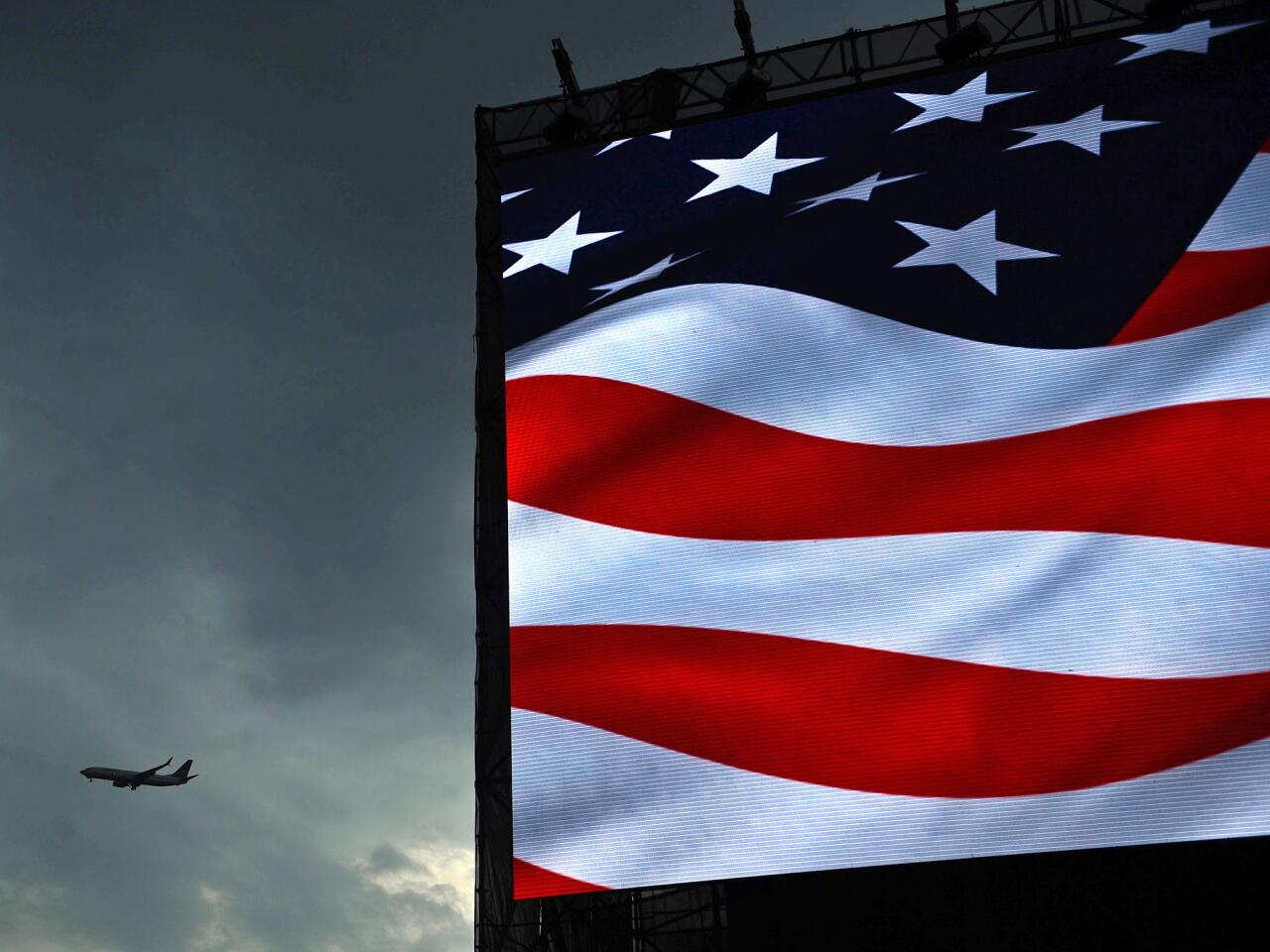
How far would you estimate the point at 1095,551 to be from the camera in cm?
1680

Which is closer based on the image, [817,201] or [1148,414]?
[1148,414]

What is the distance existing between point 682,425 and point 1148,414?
19.1 ft

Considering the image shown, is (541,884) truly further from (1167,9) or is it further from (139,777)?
(139,777)

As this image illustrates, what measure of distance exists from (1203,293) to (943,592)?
5.02 meters

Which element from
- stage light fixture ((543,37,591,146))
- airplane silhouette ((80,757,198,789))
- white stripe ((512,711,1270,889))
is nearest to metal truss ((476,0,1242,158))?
stage light fixture ((543,37,591,146))

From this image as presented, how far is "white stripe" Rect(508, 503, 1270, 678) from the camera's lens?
16.0m

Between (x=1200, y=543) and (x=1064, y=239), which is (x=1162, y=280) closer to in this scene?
(x=1064, y=239)

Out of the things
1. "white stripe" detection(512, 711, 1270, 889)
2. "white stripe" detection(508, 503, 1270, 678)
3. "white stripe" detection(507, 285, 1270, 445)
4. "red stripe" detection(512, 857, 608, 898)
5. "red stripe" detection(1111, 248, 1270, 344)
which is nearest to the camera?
"white stripe" detection(512, 711, 1270, 889)

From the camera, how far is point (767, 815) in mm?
16453

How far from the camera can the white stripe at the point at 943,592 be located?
16.0 m

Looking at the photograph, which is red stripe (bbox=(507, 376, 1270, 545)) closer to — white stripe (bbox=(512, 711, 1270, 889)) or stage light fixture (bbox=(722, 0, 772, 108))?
white stripe (bbox=(512, 711, 1270, 889))

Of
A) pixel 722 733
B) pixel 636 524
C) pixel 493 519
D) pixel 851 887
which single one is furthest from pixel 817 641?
pixel 493 519

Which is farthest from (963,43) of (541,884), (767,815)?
(541,884)

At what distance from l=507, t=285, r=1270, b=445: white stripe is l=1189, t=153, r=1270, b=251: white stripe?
1215 millimetres
